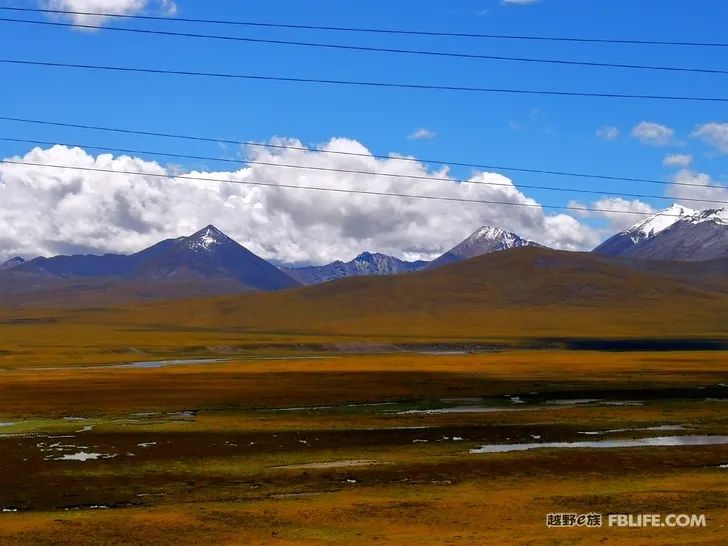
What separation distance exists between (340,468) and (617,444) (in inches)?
662

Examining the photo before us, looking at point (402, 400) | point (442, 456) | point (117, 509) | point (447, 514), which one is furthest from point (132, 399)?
point (447, 514)

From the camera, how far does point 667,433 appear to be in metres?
54.4

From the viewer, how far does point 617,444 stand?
1955 inches

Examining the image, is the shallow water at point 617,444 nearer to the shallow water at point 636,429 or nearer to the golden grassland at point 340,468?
the golden grassland at point 340,468

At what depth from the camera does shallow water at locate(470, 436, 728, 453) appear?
48.4 meters

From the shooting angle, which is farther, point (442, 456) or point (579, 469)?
point (442, 456)

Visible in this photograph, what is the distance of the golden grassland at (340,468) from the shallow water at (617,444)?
4.67 ft

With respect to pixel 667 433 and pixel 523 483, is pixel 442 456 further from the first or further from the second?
pixel 667 433

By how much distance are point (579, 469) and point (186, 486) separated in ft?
57.8

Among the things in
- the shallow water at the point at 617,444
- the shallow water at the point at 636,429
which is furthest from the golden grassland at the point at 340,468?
the shallow water at the point at 617,444

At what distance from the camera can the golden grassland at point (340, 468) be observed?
97.3 ft

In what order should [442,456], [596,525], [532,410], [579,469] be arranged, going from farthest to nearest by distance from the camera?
[532,410]
[442,456]
[579,469]
[596,525]

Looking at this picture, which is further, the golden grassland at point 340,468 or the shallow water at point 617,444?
the shallow water at point 617,444

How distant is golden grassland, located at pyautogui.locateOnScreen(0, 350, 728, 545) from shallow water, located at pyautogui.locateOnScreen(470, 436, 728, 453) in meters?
1.42
